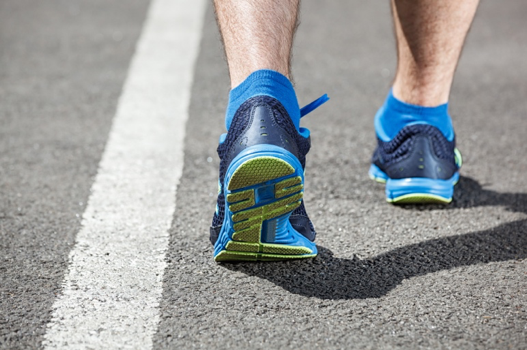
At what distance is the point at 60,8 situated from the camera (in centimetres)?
495

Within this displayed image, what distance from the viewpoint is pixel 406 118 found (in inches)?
96.7

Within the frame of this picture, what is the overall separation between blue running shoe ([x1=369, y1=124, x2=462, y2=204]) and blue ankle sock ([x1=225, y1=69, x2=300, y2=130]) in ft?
2.10

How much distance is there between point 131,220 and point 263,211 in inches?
24.0

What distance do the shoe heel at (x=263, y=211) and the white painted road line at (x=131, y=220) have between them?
24 cm

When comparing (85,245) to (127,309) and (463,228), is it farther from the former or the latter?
(463,228)

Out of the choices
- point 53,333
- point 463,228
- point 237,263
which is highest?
point 53,333

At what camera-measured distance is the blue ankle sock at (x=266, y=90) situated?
69.0 inches

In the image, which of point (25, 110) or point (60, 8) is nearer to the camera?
point (25, 110)

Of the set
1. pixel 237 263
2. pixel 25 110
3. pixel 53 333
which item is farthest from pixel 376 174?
pixel 25 110

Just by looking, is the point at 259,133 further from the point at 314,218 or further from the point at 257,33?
the point at 314,218

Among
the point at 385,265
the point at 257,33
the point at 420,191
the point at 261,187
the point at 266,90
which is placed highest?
the point at 257,33

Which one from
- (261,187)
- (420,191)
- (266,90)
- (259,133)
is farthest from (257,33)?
(420,191)

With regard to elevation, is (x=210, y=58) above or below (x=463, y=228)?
below

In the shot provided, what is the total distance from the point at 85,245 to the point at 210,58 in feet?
7.21
